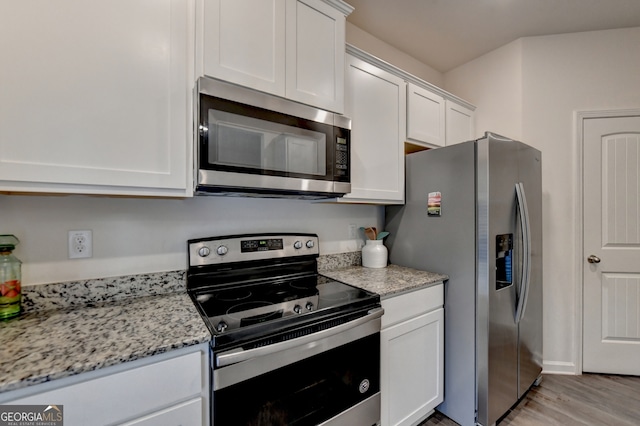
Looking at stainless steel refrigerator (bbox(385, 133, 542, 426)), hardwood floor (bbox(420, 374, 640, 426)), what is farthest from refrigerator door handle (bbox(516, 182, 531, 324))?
hardwood floor (bbox(420, 374, 640, 426))

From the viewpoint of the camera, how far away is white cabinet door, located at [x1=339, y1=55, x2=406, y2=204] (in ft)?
5.43

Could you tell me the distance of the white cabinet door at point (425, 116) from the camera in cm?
195

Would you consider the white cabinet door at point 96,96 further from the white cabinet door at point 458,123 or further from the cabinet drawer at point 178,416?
the white cabinet door at point 458,123

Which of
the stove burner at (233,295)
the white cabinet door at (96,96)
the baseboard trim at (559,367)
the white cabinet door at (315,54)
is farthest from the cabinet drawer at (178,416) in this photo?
the baseboard trim at (559,367)

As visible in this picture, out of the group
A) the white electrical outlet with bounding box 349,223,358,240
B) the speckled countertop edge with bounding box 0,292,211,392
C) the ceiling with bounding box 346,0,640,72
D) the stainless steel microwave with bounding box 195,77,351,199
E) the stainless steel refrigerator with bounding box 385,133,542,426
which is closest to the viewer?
the speckled countertop edge with bounding box 0,292,211,392

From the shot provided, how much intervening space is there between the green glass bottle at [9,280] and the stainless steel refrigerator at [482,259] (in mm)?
1981

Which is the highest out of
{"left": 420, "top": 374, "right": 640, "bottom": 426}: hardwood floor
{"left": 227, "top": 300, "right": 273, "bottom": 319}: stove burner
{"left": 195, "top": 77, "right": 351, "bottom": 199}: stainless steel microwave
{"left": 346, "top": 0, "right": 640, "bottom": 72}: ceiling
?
{"left": 346, "top": 0, "right": 640, "bottom": 72}: ceiling

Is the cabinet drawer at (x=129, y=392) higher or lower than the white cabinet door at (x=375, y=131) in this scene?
lower

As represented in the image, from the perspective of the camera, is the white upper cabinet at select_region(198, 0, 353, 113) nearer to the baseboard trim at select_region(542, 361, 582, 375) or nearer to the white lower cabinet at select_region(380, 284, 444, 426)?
the white lower cabinet at select_region(380, 284, 444, 426)

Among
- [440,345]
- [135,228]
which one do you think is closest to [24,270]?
[135,228]

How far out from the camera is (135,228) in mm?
1248

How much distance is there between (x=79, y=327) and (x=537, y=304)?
8.49 ft

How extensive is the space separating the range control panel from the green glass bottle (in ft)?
1.91

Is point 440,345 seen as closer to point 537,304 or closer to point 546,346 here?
point 537,304
